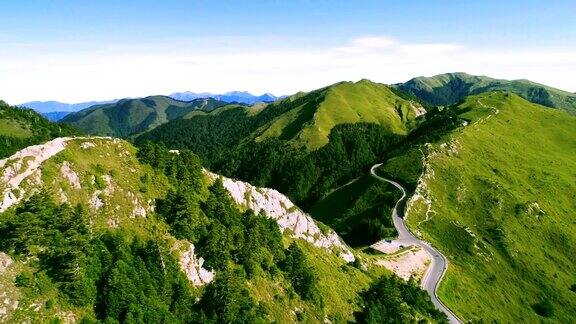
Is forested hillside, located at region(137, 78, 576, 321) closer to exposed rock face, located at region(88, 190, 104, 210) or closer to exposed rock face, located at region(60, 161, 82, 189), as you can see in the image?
exposed rock face, located at region(88, 190, 104, 210)

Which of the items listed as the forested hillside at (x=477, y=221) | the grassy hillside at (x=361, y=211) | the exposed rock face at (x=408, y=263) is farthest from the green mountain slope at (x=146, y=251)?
the grassy hillside at (x=361, y=211)

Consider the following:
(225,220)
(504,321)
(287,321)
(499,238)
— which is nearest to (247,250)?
(225,220)

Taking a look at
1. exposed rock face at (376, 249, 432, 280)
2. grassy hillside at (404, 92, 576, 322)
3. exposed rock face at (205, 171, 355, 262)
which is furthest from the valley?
grassy hillside at (404, 92, 576, 322)

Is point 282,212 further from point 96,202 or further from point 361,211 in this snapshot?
point 361,211

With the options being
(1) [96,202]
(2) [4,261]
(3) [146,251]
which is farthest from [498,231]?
(2) [4,261]

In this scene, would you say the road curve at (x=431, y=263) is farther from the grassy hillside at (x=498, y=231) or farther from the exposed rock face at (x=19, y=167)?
the exposed rock face at (x=19, y=167)
